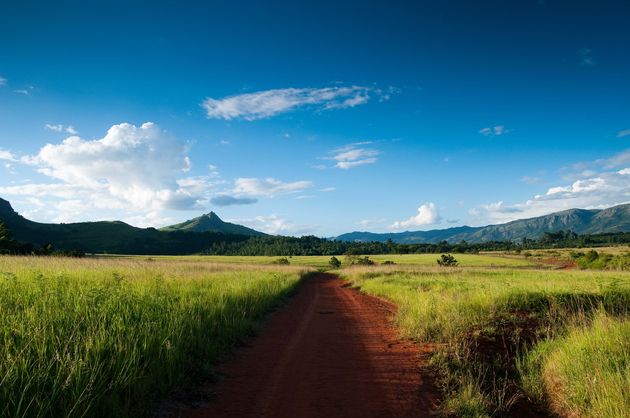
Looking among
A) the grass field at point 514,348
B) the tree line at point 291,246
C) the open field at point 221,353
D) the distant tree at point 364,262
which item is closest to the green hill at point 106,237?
the tree line at point 291,246

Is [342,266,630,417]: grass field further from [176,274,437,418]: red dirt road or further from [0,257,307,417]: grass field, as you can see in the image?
[0,257,307,417]: grass field

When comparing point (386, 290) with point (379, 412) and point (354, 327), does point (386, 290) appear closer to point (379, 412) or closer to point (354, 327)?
point (354, 327)

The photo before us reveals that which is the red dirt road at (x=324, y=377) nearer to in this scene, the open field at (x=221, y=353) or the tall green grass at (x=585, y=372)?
the open field at (x=221, y=353)

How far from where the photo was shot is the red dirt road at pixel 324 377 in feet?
19.0

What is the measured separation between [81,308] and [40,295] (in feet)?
5.48

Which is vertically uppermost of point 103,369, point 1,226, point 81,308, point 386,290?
point 1,226

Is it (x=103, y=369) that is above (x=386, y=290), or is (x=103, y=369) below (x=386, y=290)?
above

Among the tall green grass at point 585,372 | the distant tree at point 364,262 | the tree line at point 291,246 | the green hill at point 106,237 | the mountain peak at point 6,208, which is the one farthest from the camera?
the mountain peak at point 6,208

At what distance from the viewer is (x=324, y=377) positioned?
720cm

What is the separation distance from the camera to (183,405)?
5832 millimetres

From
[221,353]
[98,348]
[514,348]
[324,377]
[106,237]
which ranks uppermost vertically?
[106,237]

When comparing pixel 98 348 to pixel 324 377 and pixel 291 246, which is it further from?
pixel 291 246

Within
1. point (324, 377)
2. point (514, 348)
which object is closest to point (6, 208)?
point (324, 377)

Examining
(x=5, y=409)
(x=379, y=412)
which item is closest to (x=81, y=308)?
(x=5, y=409)
